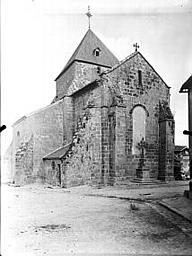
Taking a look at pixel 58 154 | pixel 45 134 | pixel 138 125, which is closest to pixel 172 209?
pixel 138 125

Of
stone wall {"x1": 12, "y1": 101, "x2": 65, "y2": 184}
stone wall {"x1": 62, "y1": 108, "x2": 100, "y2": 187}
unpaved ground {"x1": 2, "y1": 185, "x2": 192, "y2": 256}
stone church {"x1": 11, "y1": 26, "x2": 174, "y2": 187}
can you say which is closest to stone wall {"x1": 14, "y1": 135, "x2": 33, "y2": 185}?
stone church {"x1": 11, "y1": 26, "x2": 174, "y2": 187}

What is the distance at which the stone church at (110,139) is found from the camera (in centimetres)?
885

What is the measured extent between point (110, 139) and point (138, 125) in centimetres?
135

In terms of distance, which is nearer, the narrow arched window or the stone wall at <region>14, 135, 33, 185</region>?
the stone wall at <region>14, 135, 33, 185</region>

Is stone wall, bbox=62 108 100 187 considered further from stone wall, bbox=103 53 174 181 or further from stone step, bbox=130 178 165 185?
stone step, bbox=130 178 165 185

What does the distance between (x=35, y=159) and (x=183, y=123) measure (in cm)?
738

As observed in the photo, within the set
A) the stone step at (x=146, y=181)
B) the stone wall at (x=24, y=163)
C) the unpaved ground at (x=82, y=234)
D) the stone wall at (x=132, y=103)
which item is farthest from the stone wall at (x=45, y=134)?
the unpaved ground at (x=82, y=234)

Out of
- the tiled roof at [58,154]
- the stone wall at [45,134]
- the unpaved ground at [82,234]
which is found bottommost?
the unpaved ground at [82,234]

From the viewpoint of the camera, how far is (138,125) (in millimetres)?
9781

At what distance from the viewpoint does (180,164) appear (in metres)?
8.90

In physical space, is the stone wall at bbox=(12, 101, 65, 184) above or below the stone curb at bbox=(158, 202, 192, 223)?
above

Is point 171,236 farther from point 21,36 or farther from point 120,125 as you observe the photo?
point 120,125

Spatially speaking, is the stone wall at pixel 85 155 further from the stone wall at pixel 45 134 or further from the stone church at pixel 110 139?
the stone wall at pixel 45 134

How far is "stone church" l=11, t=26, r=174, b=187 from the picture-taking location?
29.0ft
